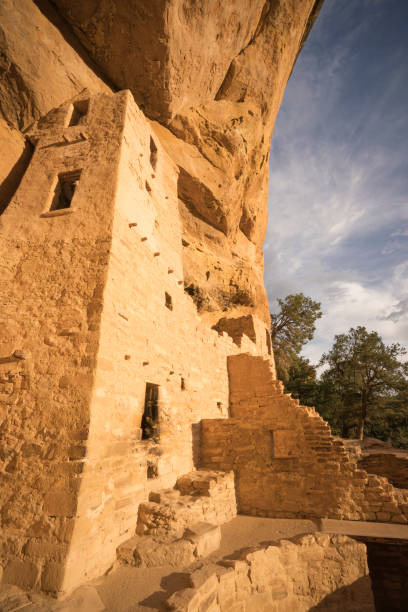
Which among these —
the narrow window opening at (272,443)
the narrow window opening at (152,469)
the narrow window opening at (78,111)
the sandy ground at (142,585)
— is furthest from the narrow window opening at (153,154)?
the sandy ground at (142,585)

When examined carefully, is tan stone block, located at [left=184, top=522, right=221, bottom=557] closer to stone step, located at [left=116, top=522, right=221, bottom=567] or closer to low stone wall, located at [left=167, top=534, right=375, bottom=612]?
stone step, located at [left=116, top=522, right=221, bottom=567]

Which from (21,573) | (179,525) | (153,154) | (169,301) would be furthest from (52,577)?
(153,154)

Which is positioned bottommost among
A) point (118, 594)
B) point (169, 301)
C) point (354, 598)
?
point (354, 598)

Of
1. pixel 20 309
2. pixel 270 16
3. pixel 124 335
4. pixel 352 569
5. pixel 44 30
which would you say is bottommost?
pixel 352 569

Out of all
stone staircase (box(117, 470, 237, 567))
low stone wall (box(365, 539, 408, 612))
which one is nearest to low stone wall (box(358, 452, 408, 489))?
low stone wall (box(365, 539, 408, 612))

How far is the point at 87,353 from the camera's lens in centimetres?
409

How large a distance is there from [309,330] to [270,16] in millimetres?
14071

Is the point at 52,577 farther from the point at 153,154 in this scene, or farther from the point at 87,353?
the point at 153,154

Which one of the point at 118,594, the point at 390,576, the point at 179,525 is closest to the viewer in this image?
the point at 118,594

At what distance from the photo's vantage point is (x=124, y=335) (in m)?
4.76

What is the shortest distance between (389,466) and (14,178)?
42.1 ft

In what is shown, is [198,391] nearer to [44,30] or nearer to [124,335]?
[124,335]

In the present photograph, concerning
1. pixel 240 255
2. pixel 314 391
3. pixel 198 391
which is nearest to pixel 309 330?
pixel 314 391

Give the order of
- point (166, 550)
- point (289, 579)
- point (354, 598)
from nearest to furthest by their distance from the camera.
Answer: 1. point (166, 550)
2. point (289, 579)
3. point (354, 598)
